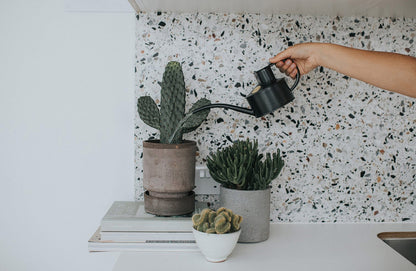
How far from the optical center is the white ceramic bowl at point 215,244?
77cm

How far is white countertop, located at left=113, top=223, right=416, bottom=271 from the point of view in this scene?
2.60ft

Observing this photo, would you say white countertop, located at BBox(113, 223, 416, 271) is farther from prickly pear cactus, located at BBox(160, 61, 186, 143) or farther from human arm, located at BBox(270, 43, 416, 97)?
human arm, located at BBox(270, 43, 416, 97)

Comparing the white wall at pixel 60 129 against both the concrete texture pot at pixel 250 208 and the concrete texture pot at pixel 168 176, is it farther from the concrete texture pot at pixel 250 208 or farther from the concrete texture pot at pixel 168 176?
the concrete texture pot at pixel 250 208

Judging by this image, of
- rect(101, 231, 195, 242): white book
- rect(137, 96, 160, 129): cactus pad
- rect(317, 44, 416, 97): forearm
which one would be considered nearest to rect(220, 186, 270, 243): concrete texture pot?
rect(101, 231, 195, 242): white book

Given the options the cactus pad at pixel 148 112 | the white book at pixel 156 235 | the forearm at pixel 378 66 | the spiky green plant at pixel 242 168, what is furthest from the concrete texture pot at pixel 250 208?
the forearm at pixel 378 66

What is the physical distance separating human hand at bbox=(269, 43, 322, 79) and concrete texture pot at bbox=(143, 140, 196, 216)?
1.06 ft

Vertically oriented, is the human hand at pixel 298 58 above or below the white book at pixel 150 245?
above

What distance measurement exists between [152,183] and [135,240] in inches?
5.6

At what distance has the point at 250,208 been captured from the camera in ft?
2.94

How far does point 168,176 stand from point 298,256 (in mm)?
365

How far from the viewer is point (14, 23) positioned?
3.49 feet

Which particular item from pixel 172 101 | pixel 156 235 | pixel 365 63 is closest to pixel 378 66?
pixel 365 63

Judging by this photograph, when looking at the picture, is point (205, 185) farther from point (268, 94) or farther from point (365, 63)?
point (365, 63)

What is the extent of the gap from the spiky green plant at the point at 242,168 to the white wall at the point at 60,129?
12.2 inches
